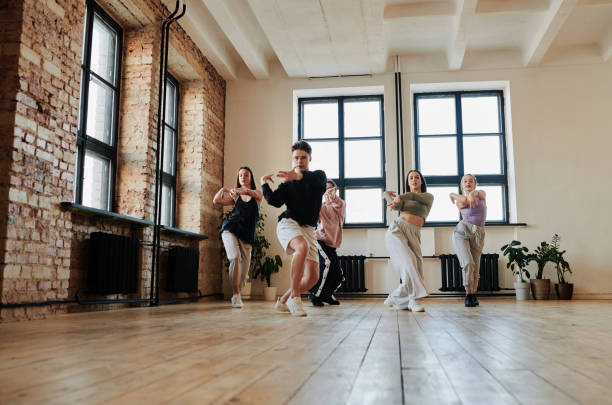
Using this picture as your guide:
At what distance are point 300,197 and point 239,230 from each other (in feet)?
5.22

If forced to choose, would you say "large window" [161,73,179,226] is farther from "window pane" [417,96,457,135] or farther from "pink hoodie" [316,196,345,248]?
"window pane" [417,96,457,135]

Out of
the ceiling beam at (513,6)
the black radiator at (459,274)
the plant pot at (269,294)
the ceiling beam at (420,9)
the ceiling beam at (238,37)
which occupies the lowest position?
the plant pot at (269,294)

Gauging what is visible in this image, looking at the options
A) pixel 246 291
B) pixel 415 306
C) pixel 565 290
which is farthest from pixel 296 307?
pixel 565 290

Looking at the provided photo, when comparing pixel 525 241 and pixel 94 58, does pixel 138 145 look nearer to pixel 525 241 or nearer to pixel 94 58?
pixel 94 58

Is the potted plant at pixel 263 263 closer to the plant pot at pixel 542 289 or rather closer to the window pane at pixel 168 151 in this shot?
the window pane at pixel 168 151

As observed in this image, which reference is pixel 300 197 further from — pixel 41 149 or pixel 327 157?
pixel 327 157

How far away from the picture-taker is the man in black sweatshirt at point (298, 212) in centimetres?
405

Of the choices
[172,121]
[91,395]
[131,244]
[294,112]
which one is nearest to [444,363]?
[91,395]

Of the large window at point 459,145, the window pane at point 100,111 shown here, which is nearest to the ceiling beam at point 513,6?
the large window at point 459,145

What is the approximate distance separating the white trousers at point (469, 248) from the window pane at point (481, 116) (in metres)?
3.83

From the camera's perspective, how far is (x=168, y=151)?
25.6ft

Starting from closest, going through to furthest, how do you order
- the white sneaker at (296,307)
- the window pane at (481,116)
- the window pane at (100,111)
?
the white sneaker at (296,307), the window pane at (100,111), the window pane at (481,116)

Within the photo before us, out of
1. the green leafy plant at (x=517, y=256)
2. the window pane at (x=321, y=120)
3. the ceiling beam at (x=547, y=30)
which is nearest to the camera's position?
the ceiling beam at (x=547, y=30)

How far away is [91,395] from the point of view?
1.23 meters
